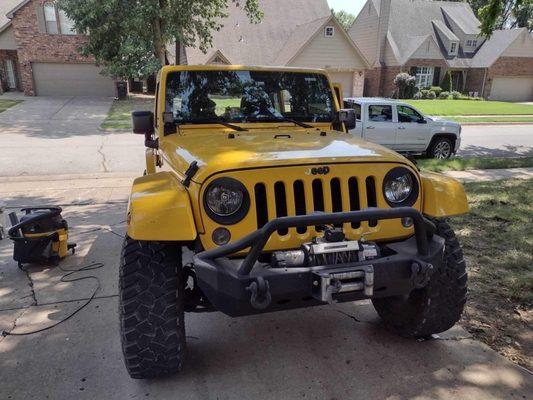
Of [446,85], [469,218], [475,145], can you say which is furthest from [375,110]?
[446,85]

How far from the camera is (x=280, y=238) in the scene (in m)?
2.57

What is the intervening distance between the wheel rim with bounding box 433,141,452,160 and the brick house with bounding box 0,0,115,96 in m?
20.8

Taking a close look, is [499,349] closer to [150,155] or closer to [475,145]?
[150,155]

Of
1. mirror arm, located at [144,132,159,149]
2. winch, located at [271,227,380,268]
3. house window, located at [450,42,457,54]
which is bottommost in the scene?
winch, located at [271,227,380,268]

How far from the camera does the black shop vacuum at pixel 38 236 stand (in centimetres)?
430

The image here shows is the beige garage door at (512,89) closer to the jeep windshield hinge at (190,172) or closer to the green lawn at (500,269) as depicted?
the green lawn at (500,269)

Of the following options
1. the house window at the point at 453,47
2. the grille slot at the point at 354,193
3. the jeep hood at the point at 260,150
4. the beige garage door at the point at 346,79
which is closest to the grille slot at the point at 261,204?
the jeep hood at the point at 260,150

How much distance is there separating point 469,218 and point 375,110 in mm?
5805

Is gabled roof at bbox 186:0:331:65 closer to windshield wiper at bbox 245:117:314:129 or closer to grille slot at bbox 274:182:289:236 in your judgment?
windshield wiper at bbox 245:117:314:129

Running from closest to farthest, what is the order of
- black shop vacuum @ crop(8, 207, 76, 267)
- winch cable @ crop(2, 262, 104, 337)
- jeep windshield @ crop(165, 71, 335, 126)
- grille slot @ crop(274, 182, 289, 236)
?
grille slot @ crop(274, 182, 289, 236) < winch cable @ crop(2, 262, 104, 337) < jeep windshield @ crop(165, 71, 335, 126) < black shop vacuum @ crop(8, 207, 76, 267)

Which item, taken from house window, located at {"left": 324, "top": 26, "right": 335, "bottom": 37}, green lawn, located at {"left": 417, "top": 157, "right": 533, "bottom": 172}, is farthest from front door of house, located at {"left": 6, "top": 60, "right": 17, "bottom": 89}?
green lawn, located at {"left": 417, "top": 157, "right": 533, "bottom": 172}

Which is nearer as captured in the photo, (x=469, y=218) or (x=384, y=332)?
(x=384, y=332)

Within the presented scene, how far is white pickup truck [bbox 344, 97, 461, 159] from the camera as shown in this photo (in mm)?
11148

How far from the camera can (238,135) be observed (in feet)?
11.7
